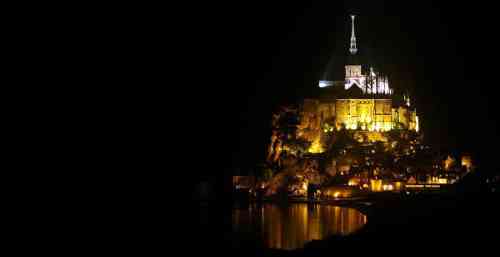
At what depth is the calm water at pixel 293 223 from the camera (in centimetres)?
2697

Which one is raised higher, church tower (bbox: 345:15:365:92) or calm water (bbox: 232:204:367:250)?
church tower (bbox: 345:15:365:92)

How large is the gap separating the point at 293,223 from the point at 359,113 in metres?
29.6

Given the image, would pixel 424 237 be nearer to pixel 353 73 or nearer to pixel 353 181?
pixel 353 181

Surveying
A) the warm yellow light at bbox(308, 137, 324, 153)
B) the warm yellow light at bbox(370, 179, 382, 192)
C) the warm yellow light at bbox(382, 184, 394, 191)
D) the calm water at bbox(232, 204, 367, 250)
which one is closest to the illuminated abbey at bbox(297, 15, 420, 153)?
the warm yellow light at bbox(308, 137, 324, 153)

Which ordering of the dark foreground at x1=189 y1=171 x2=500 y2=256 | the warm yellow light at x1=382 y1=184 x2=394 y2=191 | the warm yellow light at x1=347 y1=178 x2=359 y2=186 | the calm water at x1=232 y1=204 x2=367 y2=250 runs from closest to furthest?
the dark foreground at x1=189 y1=171 x2=500 y2=256 → the calm water at x1=232 y1=204 x2=367 y2=250 → the warm yellow light at x1=382 y1=184 x2=394 y2=191 → the warm yellow light at x1=347 y1=178 x2=359 y2=186

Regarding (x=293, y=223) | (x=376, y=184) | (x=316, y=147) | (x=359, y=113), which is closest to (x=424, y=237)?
(x=293, y=223)

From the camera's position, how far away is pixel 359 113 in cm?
5978

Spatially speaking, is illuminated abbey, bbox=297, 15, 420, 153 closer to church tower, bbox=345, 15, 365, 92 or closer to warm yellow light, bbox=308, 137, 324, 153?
warm yellow light, bbox=308, 137, 324, 153

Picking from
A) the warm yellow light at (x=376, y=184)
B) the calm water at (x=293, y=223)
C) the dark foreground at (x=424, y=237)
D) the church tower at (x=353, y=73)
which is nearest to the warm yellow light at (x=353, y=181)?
the warm yellow light at (x=376, y=184)

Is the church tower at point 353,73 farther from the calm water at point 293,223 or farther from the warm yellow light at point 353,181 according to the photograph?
the calm water at point 293,223

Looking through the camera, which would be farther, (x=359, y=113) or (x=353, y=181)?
(x=359, y=113)

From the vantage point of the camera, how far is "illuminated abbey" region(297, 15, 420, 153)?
5644cm

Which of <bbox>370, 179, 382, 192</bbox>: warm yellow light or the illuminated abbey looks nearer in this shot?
<bbox>370, 179, 382, 192</bbox>: warm yellow light

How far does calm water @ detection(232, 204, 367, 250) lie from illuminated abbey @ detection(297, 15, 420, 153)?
16.7 metres
